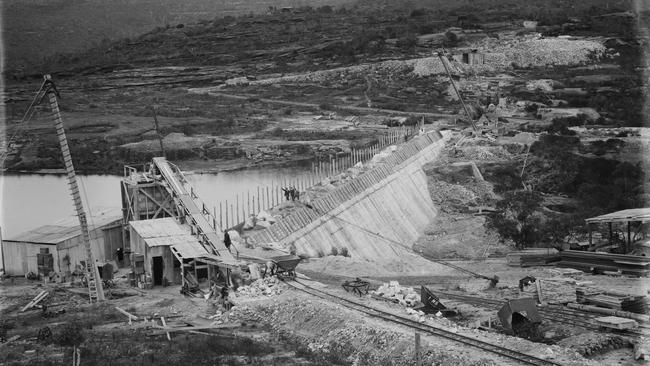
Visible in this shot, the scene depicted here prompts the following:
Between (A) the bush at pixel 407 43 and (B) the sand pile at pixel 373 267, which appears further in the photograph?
(A) the bush at pixel 407 43

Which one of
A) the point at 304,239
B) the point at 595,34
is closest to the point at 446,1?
the point at 595,34

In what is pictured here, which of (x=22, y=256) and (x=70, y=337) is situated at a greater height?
(x=22, y=256)

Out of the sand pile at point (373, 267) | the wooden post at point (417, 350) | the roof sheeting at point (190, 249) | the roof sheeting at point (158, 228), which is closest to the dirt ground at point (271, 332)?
the wooden post at point (417, 350)

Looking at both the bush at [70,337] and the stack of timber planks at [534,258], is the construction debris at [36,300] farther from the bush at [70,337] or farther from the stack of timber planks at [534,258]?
the stack of timber planks at [534,258]

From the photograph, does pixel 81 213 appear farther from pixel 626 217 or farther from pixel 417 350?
pixel 626 217

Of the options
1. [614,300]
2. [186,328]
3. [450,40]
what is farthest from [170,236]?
[450,40]
